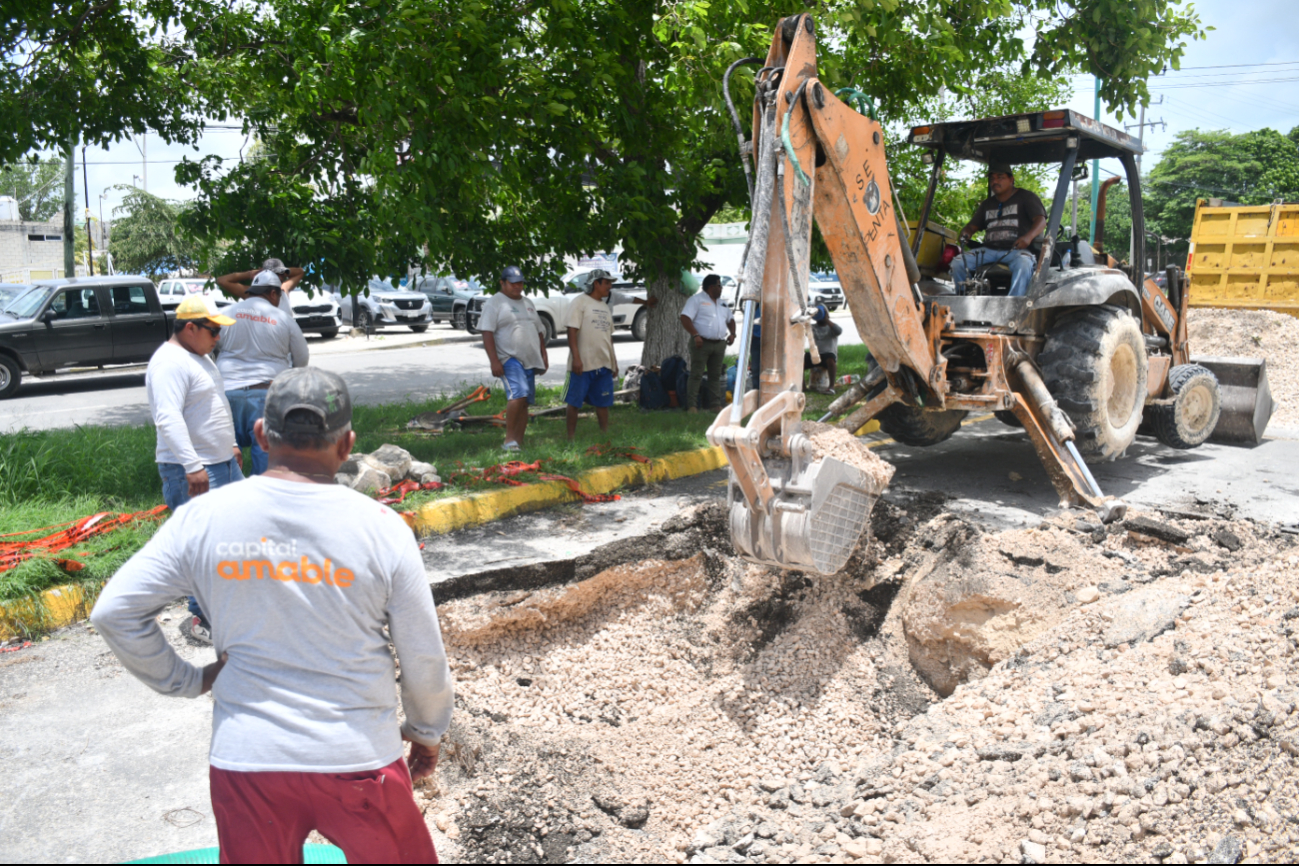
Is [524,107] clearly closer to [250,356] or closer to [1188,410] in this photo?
[250,356]

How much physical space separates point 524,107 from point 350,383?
27.9 ft

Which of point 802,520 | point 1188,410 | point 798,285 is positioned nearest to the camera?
point 802,520

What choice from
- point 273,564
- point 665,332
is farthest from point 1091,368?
point 273,564

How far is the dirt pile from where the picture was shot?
1275 cm

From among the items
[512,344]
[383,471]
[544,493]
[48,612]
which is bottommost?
[48,612]

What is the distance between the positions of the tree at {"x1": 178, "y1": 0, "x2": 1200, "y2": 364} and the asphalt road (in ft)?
12.9

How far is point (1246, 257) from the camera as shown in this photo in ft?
48.1

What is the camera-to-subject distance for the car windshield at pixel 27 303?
14.6 metres

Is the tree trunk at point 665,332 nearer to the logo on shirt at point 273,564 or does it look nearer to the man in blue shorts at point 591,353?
the man in blue shorts at point 591,353

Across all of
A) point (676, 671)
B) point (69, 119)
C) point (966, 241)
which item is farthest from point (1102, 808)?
point (69, 119)

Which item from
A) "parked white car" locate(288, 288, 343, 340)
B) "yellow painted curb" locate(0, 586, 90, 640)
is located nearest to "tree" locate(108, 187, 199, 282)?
"parked white car" locate(288, 288, 343, 340)

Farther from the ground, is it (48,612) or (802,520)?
(802,520)

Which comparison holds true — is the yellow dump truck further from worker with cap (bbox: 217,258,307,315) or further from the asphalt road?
worker with cap (bbox: 217,258,307,315)

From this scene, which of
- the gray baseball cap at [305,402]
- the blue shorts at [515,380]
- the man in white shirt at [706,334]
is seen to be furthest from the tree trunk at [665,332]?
the gray baseball cap at [305,402]
